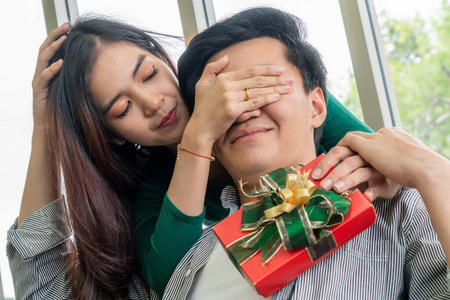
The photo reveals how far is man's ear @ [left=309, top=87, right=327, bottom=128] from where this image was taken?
1.46 metres

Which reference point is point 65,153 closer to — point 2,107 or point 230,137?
point 230,137

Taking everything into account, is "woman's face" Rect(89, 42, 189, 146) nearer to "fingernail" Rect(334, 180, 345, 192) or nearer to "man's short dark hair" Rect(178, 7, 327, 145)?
"man's short dark hair" Rect(178, 7, 327, 145)

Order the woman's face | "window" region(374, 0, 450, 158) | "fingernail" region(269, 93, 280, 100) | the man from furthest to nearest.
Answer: "window" region(374, 0, 450, 158) → the woman's face → "fingernail" region(269, 93, 280, 100) → the man

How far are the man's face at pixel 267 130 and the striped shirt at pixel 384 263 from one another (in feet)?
0.90

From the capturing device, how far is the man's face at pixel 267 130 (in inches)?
52.4

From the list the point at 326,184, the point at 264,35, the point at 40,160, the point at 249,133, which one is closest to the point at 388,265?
the point at 326,184

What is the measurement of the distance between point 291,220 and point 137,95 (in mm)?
709

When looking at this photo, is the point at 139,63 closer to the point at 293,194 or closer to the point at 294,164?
the point at 294,164

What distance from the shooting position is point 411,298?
45.1 inches

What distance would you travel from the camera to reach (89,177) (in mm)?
1624

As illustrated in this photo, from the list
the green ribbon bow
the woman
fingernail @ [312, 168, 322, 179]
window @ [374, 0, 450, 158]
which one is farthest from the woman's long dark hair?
window @ [374, 0, 450, 158]

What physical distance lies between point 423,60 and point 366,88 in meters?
0.43

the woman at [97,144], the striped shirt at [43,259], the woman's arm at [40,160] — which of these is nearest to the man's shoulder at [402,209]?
the woman at [97,144]

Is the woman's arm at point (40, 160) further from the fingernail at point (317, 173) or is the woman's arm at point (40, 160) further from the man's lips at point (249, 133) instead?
the fingernail at point (317, 173)
